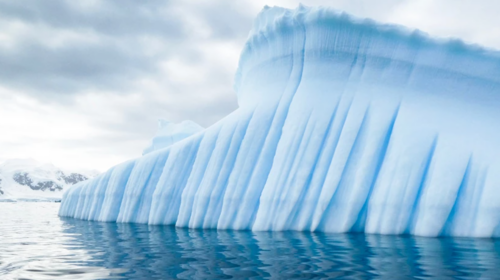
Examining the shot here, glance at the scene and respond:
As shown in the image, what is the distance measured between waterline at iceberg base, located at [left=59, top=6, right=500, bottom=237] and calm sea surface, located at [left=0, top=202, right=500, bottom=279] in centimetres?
150

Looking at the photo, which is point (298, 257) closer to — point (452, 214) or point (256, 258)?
point (256, 258)

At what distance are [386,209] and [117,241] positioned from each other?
6.94m

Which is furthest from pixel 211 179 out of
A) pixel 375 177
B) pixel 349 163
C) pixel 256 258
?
pixel 256 258

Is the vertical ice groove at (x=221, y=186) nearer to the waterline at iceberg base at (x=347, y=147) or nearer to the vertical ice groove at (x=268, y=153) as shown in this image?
the waterline at iceberg base at (x=347, y=147)

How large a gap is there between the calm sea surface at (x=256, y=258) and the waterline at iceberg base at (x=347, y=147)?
1.50m

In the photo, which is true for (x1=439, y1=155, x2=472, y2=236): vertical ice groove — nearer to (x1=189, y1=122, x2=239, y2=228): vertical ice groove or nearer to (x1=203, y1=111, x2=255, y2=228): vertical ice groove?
(x1=203, y1=111, x2=255, y2=228): vertical ice groove

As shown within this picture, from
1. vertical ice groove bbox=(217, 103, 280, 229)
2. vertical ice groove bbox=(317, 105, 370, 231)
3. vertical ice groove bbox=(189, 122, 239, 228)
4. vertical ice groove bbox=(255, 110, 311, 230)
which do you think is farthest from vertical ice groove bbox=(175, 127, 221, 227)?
vertical ice groove bbox=(317, 105, 370, 231)

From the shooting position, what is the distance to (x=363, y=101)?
1302 centimetres

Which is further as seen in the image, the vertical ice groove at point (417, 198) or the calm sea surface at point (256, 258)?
the vertical ice groove at point (417, 198)

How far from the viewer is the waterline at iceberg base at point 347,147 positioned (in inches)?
426

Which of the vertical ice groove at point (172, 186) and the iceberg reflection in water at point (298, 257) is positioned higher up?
the vertical ice groove at point (172, 186)

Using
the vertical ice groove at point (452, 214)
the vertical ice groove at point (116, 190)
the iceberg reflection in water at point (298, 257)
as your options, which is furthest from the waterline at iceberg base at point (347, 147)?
the iceberg reflection in water at point (298, 257)

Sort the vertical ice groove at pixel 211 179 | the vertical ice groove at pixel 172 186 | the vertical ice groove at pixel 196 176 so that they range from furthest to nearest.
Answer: the vertical ice groove at pixel 172 186, the vertical ice groove at pixel 196 176, the vertical ice groove at pixel 211 179

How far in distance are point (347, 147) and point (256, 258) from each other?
249 inches
